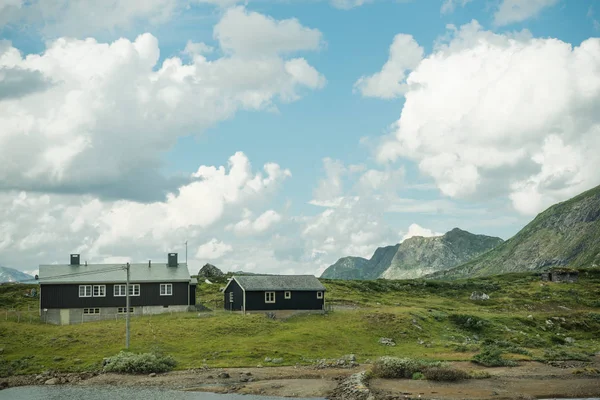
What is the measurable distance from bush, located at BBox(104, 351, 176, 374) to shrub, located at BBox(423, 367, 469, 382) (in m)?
23.5

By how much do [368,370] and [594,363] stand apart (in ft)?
80.0

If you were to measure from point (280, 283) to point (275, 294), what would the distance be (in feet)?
6.07

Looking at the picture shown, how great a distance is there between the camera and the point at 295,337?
63125mm

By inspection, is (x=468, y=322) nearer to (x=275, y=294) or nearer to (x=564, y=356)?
(x=564, y=356)

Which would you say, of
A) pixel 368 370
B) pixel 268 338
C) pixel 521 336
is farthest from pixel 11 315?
pixel 521 336

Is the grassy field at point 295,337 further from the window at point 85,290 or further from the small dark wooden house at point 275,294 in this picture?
the window at point 85,290

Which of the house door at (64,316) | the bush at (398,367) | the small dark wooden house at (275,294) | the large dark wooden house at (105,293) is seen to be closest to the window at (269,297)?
the small dark wooden house at (275,294)

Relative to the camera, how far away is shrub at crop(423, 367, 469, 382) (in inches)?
1941

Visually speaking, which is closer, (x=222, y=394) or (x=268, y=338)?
(x=222, y=394)

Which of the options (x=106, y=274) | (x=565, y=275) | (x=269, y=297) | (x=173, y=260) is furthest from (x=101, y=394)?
(x=565, y=275)

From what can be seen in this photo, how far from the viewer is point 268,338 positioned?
2496 inches

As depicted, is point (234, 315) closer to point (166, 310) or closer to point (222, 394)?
point (166, 310)

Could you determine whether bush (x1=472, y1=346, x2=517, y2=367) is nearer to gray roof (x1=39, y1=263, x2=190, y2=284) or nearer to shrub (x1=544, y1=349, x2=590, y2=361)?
shrub (x1=544, y1=349, x2=590, y2=361)

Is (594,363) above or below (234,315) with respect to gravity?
below
